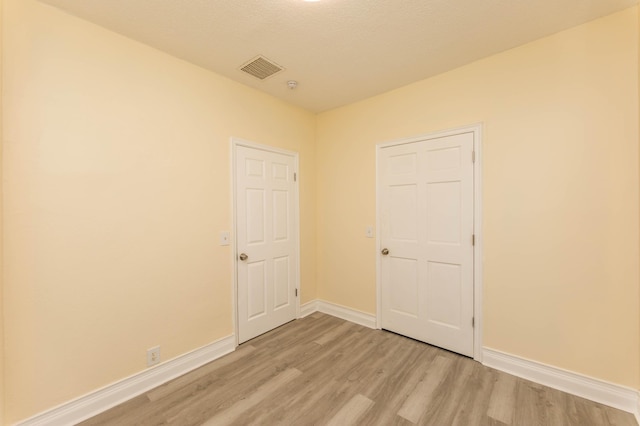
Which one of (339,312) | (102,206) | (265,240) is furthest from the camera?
(339,312)

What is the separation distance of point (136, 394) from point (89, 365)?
408 mm

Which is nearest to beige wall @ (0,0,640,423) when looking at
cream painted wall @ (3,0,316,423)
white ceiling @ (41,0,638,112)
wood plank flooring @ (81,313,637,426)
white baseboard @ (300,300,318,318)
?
cream painted wall @ (3,0,316,423)

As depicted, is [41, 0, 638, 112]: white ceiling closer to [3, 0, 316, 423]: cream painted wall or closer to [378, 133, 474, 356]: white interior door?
[3, 0, 316, 423]: cream painted wall

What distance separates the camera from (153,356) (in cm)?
202

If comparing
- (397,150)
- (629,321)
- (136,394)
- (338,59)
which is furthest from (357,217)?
(136,394)

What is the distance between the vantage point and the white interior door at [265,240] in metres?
2.67

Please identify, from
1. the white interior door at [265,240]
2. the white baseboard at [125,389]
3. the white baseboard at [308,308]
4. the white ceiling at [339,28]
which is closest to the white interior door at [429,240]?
the white ceiling at [339,28]

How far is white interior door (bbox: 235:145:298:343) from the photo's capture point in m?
2.67

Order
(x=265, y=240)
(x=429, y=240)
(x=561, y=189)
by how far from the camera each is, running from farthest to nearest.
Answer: (x=265, y=240) → (x=429, y=240) → (x=561, y=189)

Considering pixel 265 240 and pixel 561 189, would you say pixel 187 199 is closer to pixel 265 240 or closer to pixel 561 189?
pixel 265 240

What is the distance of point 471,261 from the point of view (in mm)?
2338

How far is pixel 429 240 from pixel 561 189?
1.07m

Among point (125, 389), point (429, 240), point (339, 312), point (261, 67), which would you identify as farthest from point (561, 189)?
point (125, 389)

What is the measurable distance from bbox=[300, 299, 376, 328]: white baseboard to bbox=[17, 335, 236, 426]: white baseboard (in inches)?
46.9
